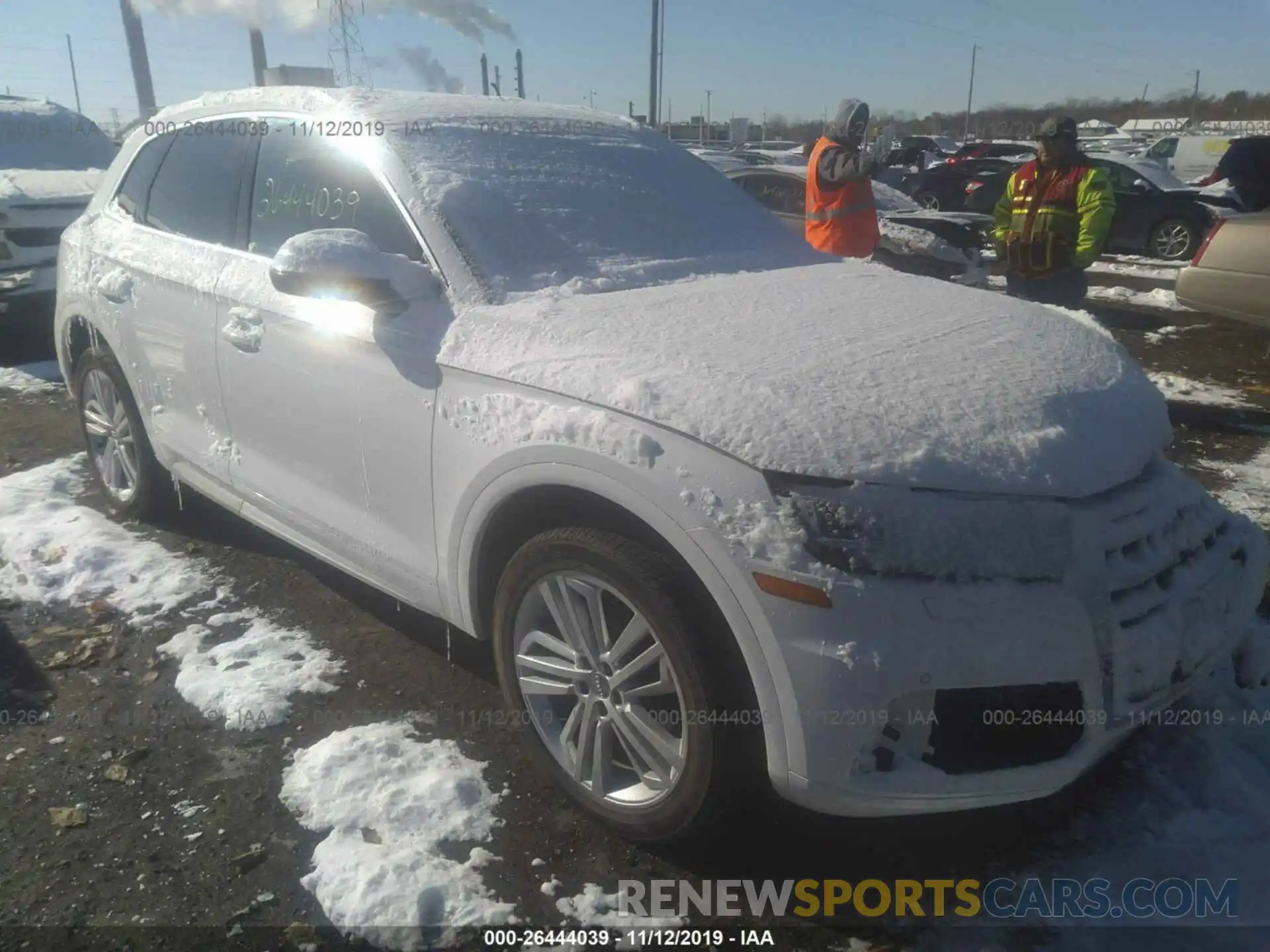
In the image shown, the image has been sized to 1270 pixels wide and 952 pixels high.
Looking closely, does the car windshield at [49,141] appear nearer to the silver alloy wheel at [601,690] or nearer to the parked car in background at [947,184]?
the silver alloy wheel at [601,690]

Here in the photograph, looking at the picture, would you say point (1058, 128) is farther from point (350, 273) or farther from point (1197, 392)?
point (350, 273)

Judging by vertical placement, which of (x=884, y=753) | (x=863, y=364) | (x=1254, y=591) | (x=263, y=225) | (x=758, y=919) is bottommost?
(x=758, y=919)

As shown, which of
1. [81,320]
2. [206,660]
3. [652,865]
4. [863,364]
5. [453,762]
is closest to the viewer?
[863,364]

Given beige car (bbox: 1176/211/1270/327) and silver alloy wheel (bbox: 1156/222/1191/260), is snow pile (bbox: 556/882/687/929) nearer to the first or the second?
beige car (bbox: 1176/211/1270/327)

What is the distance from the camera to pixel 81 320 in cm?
409

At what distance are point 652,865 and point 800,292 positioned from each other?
5.41ft

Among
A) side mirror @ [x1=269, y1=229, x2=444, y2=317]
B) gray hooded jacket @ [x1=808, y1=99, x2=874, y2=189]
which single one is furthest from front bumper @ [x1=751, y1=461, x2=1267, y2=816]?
gray hooded jacket @ [x1=808, y1=99, x2=874, y2=189]

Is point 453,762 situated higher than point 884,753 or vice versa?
point 884,753

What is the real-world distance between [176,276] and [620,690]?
2.41 meters

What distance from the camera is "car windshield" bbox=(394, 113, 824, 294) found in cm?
263

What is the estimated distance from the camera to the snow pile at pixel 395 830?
2.05 m

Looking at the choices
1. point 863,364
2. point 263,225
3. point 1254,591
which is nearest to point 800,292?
point 863,364

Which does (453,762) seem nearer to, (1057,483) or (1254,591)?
(1057,483)

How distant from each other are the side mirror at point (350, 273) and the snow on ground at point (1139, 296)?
9040 millimetres
